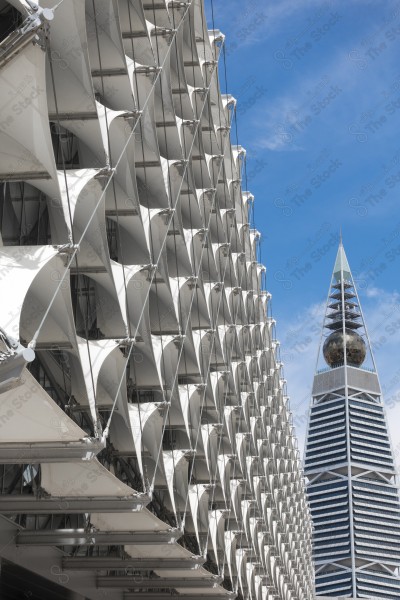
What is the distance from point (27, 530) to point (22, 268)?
915 cm

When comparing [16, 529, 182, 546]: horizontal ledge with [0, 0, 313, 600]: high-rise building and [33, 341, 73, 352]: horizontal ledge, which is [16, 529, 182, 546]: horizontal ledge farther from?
[33, 341, 73, 352]: horizontal ledge

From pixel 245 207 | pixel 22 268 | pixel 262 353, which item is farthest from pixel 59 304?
pixel 262 353

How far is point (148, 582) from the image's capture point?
29547 mm

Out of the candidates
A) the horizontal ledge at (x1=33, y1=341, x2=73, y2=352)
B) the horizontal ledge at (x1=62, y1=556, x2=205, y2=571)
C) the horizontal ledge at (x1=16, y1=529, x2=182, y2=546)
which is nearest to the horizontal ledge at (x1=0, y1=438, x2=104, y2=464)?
the horizontal ledge at (x1=33, y1=341, x2=73, y2=352)

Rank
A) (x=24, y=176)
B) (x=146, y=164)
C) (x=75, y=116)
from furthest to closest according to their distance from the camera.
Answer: (x=146, y=164) < (x=75, y=116) < (x=24, y=176)

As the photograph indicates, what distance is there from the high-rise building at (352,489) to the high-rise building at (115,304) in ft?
441

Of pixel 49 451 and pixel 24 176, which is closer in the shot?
pixel 24 176

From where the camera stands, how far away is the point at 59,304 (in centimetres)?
1598

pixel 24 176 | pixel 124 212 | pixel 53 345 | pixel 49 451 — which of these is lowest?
pixel 49 451

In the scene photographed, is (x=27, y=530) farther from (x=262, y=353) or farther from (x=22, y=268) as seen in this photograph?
(x=262, y=353)

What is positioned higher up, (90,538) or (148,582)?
(148,582)

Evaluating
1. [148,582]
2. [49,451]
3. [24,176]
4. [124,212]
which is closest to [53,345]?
[49,451]

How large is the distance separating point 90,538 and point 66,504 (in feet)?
11.1

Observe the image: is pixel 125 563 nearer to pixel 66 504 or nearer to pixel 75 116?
pixel 66 504
